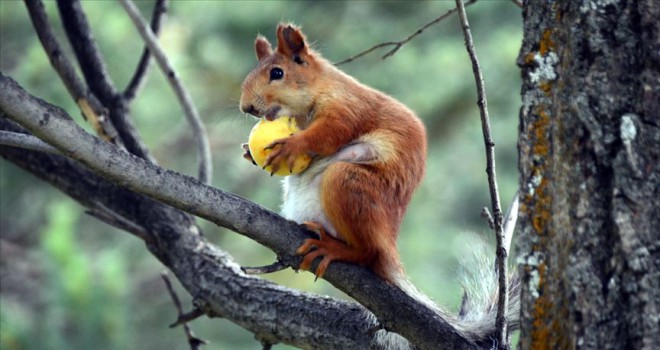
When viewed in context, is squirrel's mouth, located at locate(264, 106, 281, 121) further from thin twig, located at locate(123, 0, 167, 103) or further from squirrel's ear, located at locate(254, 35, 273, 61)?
thin twig, located at locate(123, 0, 167, 103)

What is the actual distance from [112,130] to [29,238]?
5.59 m

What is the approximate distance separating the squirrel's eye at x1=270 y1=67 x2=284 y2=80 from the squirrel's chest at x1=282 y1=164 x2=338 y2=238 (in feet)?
0.90

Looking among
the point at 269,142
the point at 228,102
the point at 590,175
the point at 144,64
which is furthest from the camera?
the point at 228,102

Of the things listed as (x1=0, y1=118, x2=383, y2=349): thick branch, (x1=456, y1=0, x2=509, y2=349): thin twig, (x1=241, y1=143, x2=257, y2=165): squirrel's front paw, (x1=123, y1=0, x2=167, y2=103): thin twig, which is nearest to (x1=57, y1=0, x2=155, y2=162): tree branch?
(x1=123, y1=0, x2=167, y2=103): thin twig

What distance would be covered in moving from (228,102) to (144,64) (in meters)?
3.19

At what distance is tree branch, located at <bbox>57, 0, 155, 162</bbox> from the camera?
289 centimetres

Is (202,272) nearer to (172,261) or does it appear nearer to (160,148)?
(172,261)

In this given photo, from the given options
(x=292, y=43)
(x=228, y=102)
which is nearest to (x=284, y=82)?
(x=292, y=43)

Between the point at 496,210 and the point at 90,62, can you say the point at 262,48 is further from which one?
the point at 496,210

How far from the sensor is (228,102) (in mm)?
6320

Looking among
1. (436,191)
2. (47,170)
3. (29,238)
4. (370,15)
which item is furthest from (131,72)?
(47,170)

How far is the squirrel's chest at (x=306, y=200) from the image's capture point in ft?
7.65

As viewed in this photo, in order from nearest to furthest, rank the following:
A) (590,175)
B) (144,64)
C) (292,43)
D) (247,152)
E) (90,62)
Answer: (590,175), (247,152), (292,43), (90,62), (144,64)

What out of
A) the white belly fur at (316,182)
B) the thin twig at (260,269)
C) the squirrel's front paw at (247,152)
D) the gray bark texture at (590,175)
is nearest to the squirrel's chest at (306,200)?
the white belly fur at (316,182)
